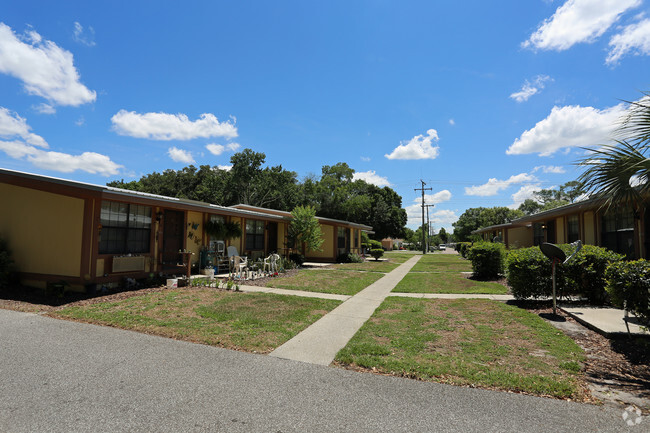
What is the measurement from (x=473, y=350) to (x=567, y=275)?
199 inches

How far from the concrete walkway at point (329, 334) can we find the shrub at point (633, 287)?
4.41 meters

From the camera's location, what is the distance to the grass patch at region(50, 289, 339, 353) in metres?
5.53

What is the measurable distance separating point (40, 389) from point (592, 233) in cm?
1557

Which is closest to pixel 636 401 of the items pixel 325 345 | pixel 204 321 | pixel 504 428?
pixel 504 428

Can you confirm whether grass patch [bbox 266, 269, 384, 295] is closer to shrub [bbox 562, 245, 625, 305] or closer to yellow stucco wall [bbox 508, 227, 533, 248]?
shrub [bbox 562, 245, 625, 305]

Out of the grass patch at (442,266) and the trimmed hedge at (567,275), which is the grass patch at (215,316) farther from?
the grass patch at (442,266)

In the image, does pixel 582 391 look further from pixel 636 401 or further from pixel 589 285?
pixel 589 285

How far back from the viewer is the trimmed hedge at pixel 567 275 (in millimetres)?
8047

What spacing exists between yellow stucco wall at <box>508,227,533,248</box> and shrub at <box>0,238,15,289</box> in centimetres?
2800

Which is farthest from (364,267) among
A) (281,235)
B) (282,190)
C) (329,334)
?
(282,190)

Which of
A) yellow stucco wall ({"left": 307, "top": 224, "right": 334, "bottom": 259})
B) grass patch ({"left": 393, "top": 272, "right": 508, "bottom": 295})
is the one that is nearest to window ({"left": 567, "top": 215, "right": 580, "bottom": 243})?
grass patch ({"left": 393, "top": 272, "right": 508, "bottom": 295})

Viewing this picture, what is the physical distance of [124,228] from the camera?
9836 mm

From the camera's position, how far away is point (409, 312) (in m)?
7.71

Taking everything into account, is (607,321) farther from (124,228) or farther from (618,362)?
(124,228)
